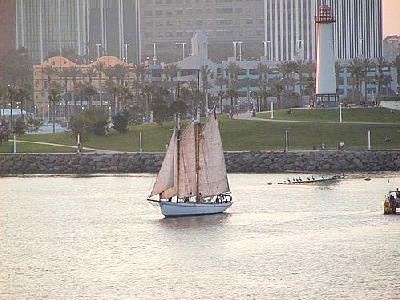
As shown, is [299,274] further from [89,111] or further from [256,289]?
[89,111]

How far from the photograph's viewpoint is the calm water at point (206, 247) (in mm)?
77562

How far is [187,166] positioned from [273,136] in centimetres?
5729

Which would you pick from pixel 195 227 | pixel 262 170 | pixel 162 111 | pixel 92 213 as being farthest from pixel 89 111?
pixel 195 227

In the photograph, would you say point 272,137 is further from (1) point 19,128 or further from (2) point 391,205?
(2) point 391,205

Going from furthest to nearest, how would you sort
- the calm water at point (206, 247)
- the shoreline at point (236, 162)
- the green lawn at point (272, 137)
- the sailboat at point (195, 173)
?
the green lawn at point (272, 137)
the shoreline at point (236, 162)
the sailboat at point (195, 173)
the calm water at point (206, 247)

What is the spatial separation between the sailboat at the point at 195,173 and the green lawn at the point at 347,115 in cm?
6729

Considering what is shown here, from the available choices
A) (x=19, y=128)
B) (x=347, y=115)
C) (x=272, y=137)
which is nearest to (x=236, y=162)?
(x=272, y=137)

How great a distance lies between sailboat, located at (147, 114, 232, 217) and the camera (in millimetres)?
109750

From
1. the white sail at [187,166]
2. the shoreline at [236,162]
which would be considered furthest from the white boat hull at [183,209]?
the shoreline at [236,162]

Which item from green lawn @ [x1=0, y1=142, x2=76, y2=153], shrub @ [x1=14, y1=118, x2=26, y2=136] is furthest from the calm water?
shrub @ [x1=14, y1=118, x2=26, y2=136]

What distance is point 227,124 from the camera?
177 meters

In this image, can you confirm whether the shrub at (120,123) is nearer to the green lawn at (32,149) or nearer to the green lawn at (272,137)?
the green lawn at (272,137)

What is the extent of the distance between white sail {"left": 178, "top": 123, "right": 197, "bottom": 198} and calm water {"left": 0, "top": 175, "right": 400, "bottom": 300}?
3170mm

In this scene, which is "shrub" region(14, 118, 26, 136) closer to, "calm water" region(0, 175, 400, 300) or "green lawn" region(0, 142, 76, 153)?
"green lawn" region(0, 142, 76, 153)
